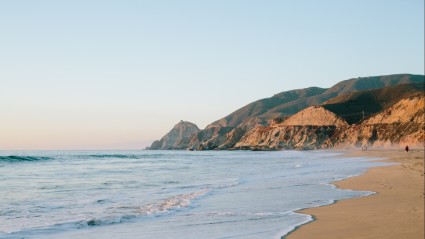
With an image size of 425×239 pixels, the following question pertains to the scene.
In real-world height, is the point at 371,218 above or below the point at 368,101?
below

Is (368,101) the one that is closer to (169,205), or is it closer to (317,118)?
(317,118)

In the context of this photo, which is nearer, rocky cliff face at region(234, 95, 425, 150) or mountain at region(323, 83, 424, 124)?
rocky cliff face at region(234, 95, 425, 150)

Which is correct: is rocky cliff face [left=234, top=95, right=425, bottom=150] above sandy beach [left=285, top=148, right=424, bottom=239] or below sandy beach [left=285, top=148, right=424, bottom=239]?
above

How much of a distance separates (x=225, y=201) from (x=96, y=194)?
5.50 meters

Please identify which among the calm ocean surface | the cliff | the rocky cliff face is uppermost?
the cliff

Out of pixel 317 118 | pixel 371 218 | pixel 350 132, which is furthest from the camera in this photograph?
pixel 317 118

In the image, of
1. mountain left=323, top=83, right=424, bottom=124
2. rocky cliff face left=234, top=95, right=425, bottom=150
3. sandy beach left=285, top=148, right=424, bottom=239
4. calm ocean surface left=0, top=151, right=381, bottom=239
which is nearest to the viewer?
sandy beach left=285, top=148, right=424, bottom=239

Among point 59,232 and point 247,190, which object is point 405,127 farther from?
point 59,232

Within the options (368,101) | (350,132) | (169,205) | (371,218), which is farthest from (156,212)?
(368,101)

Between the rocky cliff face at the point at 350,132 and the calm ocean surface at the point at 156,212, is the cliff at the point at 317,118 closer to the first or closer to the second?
the rocky cliff face at the point at 350,132

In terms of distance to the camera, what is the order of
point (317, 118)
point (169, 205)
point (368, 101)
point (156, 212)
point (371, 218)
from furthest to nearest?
1. point (368, 101)
2. point (317, 118)
3. point (169, 205)
4. point (156, 212)
5. point (371, 218)

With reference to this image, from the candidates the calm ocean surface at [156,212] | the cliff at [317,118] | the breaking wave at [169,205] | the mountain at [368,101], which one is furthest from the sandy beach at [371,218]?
the mountain at [368,101]

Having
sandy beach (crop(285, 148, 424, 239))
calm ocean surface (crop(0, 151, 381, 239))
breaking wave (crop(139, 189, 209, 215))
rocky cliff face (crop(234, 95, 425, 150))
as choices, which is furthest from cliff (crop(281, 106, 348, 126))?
sandy beach (crop(285, 148, 424, 239))

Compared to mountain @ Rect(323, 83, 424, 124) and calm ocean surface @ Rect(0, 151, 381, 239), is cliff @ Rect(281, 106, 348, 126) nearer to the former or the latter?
mountain @ Rect(323, 83, 424, 124)
